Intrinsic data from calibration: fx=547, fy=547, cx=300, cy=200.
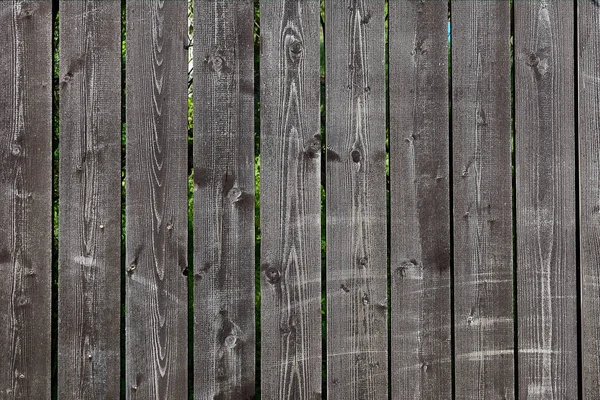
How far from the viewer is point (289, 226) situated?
1875 mm

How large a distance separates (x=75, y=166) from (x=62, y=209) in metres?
0.15

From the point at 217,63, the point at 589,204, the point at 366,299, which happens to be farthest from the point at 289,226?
the point at 589,204

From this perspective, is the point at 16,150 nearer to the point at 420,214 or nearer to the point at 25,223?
the point at 25,223

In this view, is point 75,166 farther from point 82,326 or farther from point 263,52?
point 263,52

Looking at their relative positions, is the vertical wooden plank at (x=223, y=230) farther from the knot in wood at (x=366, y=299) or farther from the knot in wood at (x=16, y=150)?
the knot in wood at (x=16, y=150)

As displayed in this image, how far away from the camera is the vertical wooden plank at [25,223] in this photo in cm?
186

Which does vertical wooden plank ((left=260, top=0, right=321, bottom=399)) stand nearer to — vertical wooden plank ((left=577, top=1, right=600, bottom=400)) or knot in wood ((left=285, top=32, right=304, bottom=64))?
knot in wood ((left=285, top=32, right=304, bottom=64))

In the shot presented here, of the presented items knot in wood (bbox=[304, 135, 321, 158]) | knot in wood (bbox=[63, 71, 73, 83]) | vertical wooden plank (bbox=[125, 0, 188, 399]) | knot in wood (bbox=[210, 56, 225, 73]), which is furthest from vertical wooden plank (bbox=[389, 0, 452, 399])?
knot in wood (bbox=[63, 71, 73, 83])

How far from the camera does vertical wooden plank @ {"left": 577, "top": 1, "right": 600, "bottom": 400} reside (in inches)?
75.2

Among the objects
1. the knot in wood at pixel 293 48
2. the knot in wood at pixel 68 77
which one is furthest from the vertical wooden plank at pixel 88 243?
the knot in wood at pixel 293 48

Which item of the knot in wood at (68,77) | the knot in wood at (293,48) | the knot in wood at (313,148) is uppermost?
the knot in wood at (293,48)

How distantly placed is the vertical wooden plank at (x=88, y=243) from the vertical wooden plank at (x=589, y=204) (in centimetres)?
161

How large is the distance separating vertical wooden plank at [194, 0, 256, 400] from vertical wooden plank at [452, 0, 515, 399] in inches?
28.3

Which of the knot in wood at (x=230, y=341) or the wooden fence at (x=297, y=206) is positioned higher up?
the wooden fence at (x=297, y=206)
